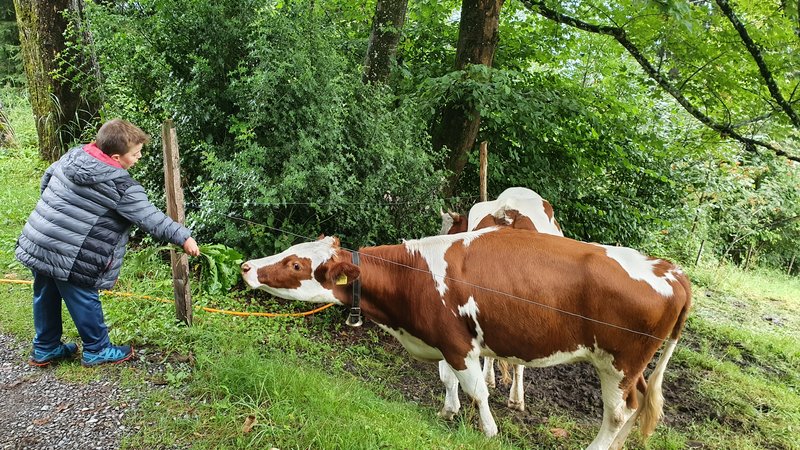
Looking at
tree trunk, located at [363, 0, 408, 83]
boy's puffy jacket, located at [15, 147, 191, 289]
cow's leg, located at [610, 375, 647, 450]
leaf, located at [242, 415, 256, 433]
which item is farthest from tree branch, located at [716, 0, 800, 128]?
leaf, located at [242, 415, 256, 433]

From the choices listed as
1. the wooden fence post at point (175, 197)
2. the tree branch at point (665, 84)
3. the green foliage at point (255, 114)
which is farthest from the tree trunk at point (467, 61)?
the wooden fence post at point (175, 197)

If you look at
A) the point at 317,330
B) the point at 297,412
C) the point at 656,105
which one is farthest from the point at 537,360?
the point at 656,105

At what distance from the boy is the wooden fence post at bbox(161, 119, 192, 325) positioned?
0.47 meters

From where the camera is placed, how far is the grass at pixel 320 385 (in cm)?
303

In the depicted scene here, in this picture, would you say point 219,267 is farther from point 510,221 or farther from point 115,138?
point 510,221

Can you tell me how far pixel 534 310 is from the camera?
12.0 ft

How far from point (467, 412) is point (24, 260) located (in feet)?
11.4

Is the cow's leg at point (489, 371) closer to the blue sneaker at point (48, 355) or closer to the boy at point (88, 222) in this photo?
the boy at point (88, 222)

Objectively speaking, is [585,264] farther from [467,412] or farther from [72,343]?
[72,343]

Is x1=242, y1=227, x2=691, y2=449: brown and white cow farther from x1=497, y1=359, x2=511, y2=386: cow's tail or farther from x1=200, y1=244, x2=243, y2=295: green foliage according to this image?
x1=200, y1=244, x2=243, y2=295: green foliage

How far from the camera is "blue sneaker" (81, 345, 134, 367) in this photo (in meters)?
3.60

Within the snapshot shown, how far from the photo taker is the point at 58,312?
362 cm

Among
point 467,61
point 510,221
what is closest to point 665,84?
point 467,61

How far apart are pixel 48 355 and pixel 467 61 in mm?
6268
